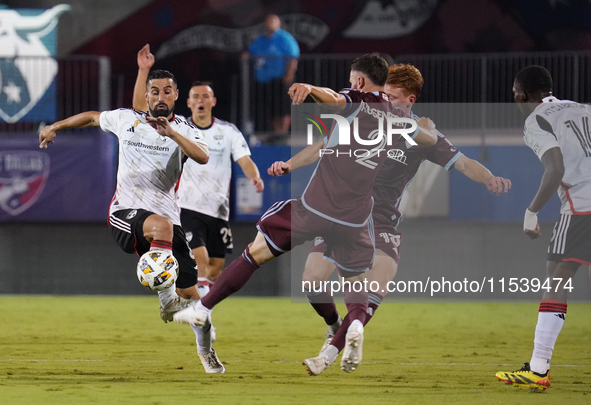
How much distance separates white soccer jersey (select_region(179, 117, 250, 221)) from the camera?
9.48m

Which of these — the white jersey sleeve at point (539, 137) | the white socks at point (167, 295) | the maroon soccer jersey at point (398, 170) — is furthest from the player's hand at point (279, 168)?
the white jersey sleeve at point (539, 137)

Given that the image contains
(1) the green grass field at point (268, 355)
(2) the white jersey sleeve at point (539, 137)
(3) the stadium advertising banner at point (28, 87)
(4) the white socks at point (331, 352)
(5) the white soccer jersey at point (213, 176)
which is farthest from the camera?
(3) the stadium advertising banner at point (28, 87)

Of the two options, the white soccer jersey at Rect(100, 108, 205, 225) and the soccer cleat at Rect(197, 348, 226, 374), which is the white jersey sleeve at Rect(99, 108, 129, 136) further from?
the soccer cleat at Rect(197, 348, 226, 374)

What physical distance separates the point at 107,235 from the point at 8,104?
230 centimetres

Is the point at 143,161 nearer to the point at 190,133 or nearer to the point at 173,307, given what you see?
the point at 190,133

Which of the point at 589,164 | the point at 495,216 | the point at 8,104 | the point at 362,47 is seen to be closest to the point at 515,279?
the point at 495,216

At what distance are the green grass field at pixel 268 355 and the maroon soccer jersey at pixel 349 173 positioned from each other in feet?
Result: 4.03

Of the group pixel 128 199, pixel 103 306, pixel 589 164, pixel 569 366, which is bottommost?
pixel 103 306

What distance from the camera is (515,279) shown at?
41.3 ft

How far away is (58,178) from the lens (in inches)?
493

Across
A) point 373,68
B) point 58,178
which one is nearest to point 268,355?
point 373,68

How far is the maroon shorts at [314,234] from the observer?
20.4 ft

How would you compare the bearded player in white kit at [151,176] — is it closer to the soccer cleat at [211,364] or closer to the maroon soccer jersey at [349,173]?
the soccer cleat at [211,364]

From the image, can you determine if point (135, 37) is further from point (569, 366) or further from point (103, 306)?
point (569, 366)
